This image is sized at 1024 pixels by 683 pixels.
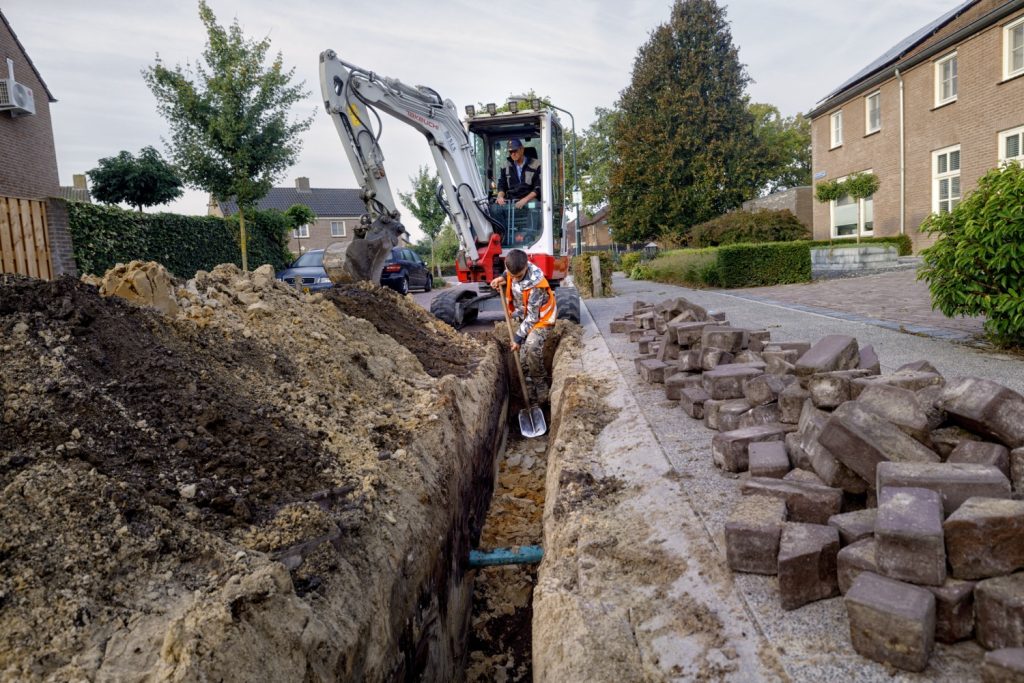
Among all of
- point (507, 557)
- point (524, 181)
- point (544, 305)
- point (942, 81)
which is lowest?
point (507, 557)

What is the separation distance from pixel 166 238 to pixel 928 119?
2010 cm

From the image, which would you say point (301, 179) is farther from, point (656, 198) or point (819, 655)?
point (819, 655)

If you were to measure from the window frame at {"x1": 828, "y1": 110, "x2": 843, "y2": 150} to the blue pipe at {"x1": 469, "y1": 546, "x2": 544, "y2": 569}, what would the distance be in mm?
23384

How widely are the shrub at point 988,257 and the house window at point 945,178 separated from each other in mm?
14154

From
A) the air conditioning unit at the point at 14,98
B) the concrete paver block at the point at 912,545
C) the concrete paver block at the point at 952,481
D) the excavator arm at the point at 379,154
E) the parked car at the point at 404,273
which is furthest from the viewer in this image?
the parked car at the point at 404,273

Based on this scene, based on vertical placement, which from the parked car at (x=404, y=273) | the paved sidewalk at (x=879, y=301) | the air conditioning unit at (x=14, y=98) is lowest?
the paved sidewalk at (x=879, y=301)

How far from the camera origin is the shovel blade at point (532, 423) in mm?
6930

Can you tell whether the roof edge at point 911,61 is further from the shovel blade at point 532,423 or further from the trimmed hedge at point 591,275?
the shovel blade at point 532,423

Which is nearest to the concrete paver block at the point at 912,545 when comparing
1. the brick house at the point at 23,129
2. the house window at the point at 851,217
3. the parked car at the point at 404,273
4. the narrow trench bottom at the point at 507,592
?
the narrow trench bottom at the point at 507,592

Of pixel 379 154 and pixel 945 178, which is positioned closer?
pixel 379 154

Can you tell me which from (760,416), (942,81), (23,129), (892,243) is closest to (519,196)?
(760,416)

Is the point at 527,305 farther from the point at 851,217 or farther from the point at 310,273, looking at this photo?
the point at 851,217

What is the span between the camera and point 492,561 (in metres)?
4.08

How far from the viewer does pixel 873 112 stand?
826 inches
